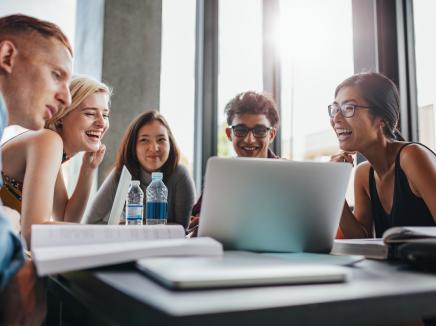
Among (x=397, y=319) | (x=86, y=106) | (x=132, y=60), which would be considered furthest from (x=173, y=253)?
(x=132, y=60)

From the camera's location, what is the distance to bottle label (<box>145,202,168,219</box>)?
1.92 metres

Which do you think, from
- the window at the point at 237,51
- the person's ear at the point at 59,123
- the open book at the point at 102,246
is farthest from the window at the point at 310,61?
the open book at the point at 102,246

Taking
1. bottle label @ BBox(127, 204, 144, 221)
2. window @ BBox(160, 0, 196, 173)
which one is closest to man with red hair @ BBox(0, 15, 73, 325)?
bottle label @ BBox(127, 204, 144, 221)

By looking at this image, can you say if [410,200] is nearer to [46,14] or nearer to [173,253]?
[173,253]

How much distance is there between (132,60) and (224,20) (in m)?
0.90

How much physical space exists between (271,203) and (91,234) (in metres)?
0.34

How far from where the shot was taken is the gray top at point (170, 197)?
244cm

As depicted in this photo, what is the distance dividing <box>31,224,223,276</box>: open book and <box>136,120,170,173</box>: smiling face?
163cm

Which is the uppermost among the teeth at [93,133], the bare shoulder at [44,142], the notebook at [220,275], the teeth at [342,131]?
the teeth at [93,133]

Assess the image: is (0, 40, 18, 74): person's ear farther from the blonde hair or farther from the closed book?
the closed book

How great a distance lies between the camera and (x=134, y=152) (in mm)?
2562

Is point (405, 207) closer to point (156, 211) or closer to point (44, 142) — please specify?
point (156, 211)

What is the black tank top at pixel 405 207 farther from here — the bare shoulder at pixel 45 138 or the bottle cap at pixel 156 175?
the bare shoulder at pixel 45 138

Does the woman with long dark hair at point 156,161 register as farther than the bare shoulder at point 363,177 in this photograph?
Yes
